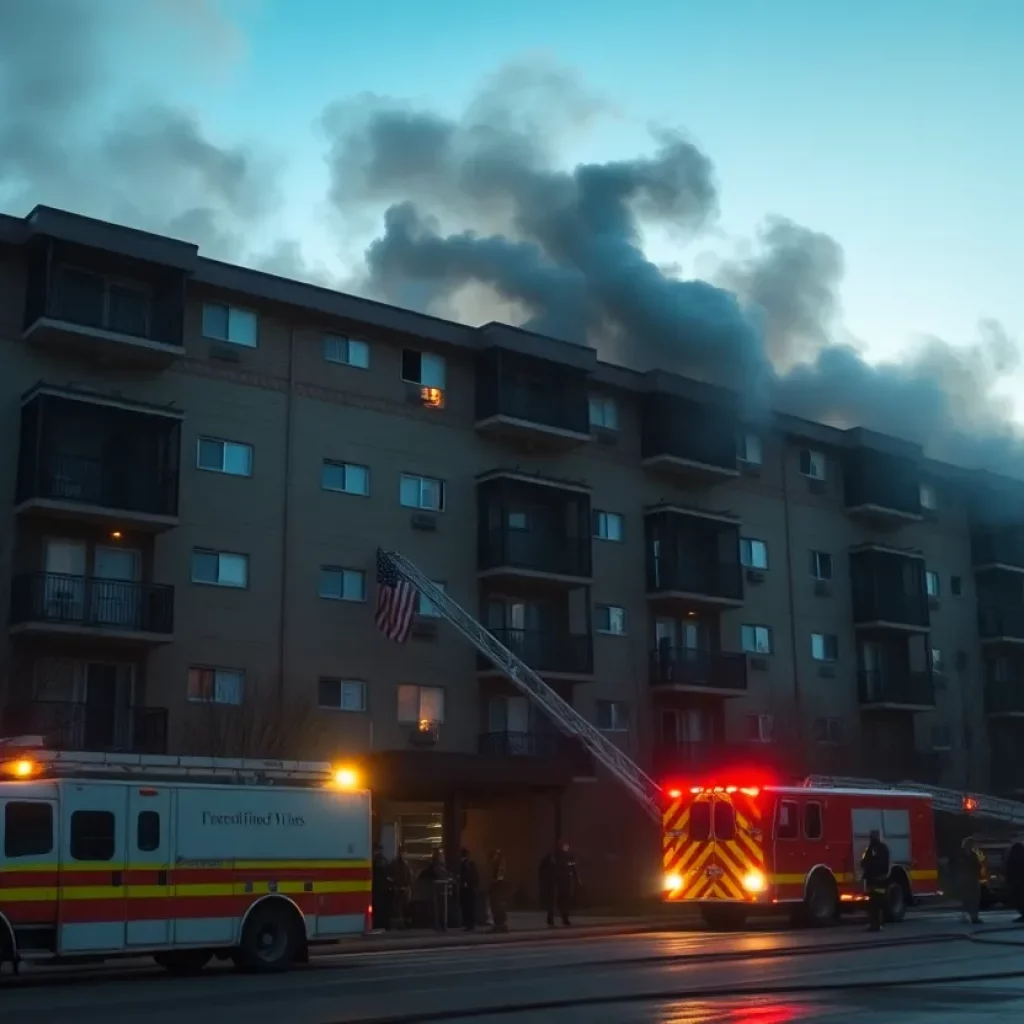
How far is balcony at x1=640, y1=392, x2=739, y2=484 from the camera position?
→ 4459 centimetres

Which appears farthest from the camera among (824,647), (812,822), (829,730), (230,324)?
(824,647)

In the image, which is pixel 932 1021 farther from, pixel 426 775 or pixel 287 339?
pixel 287 339

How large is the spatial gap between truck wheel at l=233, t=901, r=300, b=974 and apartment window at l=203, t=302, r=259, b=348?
19.5m

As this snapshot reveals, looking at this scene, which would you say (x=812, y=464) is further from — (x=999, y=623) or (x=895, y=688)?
(x=999, y=623)

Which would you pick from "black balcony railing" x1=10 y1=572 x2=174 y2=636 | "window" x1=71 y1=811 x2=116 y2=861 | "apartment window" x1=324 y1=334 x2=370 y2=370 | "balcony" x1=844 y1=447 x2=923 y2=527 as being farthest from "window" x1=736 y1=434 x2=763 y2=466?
"window" x1=71 y1=811 x2=116 y2=861

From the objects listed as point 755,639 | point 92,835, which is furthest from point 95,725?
point 755,639

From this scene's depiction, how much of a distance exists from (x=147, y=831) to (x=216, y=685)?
16.2 meters

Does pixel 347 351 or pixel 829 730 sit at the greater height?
pixel 347 351

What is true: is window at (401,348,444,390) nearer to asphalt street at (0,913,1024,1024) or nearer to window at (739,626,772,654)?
window at (739,626,772,654)

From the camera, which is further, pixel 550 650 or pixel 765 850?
pixel 550 650

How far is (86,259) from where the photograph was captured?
3334cm

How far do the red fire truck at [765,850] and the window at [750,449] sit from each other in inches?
832

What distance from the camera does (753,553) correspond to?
157ft

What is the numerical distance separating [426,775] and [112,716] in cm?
708
